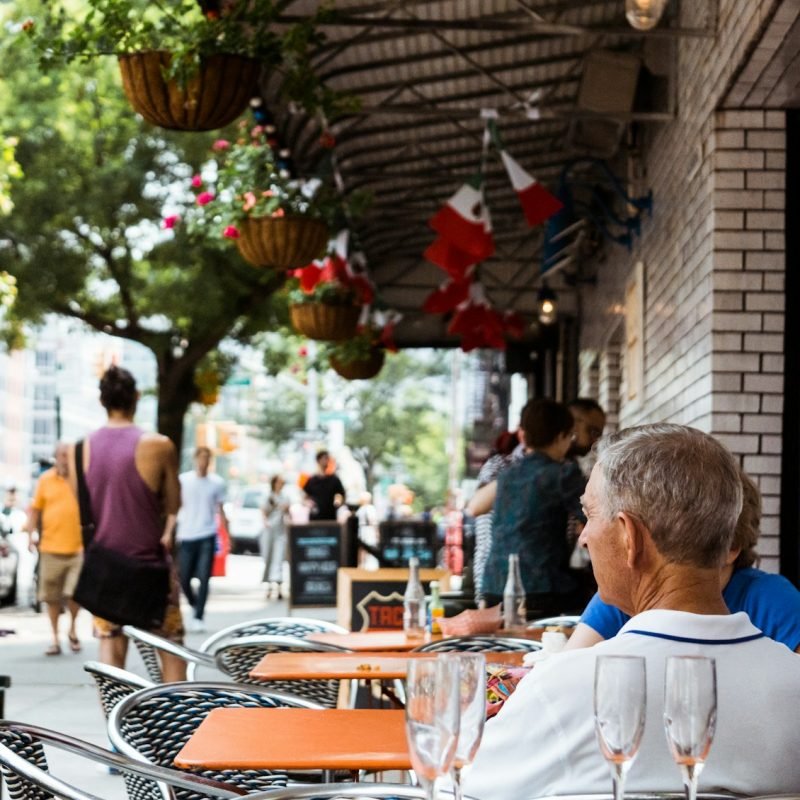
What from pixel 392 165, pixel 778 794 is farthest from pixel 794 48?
pixel 392 165

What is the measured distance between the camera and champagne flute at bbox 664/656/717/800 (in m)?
1.88

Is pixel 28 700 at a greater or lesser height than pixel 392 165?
lesser

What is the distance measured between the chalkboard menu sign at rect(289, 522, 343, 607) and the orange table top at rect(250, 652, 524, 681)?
393 inches

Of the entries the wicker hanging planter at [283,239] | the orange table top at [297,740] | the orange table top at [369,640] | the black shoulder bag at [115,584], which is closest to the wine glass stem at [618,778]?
the orange table top at [297,740]

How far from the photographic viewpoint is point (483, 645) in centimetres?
497

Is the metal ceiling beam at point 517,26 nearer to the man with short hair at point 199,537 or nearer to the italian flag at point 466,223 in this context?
the italian flag at point 466,223

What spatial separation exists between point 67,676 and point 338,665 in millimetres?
5973

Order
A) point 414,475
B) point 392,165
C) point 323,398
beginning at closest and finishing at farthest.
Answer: point 392,165
point 323,398
point 414,475

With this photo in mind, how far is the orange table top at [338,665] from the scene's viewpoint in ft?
14.6

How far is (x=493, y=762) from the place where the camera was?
229 centimetres

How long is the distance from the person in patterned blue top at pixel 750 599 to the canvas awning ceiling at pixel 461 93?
3.96m

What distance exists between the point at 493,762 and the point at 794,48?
4.34 meters

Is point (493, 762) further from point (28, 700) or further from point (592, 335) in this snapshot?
point (592, 335)

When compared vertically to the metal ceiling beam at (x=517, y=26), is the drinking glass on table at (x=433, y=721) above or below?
below
